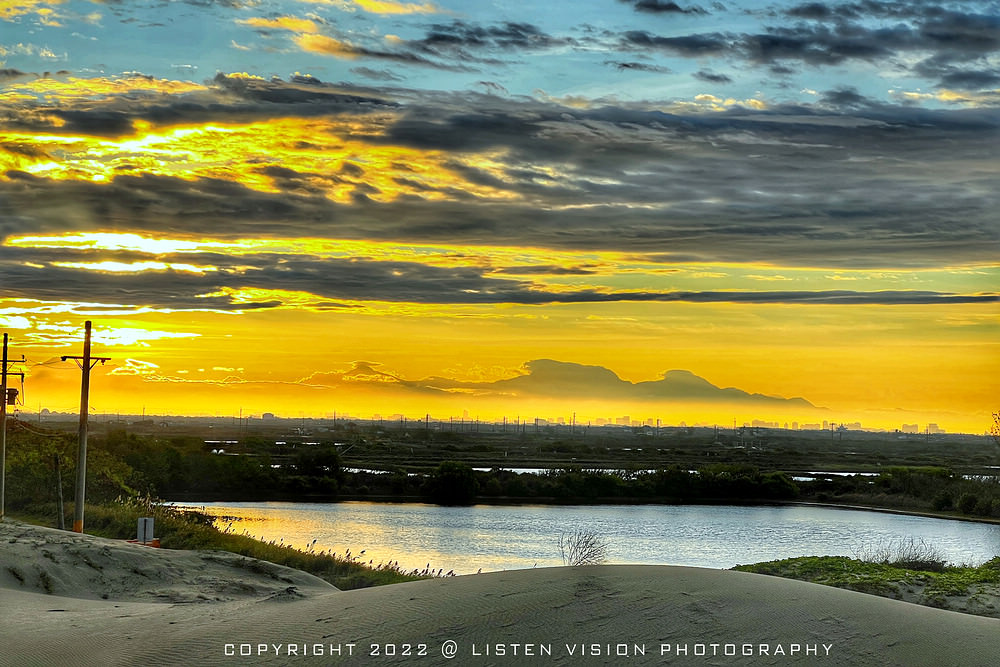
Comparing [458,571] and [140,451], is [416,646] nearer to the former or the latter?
[458,571]

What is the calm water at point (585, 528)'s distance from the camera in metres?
38.8

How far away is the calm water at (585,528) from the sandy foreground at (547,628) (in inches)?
836

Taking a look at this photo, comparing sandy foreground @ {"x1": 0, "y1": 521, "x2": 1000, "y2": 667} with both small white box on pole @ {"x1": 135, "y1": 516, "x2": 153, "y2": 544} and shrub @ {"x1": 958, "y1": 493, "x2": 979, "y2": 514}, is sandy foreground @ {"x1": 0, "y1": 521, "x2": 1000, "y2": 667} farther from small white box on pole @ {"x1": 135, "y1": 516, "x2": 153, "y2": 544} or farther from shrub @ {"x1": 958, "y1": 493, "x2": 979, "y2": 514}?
shrub @ {"x1": 958, "y1": 493, "x2": 979, "y2": 514}

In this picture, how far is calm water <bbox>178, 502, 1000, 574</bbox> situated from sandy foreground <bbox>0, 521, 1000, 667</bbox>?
21.2 metres

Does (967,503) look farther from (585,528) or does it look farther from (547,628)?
(547,628)

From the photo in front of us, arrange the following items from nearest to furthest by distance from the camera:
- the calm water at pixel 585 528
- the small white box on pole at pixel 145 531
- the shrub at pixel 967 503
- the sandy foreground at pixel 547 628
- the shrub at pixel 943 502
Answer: the sandy foreground at pixel 547 628
the small white box on pole at pixel 145 531
the calm water at pixel 585 528
the shrub at pixel 967 503
the shrub at pixel 943 502

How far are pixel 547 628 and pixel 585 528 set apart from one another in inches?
1699

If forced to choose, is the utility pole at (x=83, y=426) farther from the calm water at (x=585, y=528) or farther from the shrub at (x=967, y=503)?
the shrub at (x=967, y=503)

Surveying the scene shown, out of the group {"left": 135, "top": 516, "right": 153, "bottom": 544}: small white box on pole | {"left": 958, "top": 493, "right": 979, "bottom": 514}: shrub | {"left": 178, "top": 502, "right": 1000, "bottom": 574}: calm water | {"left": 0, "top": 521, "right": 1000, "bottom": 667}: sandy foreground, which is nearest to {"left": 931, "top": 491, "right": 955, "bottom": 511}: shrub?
{"left": 958, "top": 493, "right": 979, "bottom": 514}: shrub

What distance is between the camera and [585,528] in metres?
51.8

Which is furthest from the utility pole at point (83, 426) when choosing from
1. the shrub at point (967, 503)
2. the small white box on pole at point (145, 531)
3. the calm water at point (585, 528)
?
the shrub at point (967, 503)

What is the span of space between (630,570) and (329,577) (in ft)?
53.3

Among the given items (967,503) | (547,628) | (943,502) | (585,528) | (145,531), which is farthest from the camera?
(943,502)

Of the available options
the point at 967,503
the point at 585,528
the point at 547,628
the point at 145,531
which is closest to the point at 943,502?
the point at 967,503
